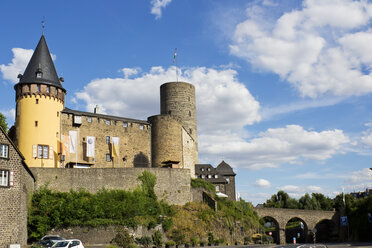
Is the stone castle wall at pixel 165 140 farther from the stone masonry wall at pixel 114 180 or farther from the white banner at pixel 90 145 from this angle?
the white banner at pixel 90 145

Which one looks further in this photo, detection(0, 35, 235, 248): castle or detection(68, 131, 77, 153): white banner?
detection(68, 131, 77, 153): white banner

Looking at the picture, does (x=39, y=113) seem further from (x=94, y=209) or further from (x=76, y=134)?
(x=94, y=209)

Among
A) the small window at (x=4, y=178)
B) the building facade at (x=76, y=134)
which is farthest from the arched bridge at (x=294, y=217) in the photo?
the small window at (x=4, y=178)

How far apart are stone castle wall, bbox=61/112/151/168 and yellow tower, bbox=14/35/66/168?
95.8 inches

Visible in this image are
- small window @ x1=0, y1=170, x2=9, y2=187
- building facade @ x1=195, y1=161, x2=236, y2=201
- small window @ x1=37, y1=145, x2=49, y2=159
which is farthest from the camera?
building facade @ x1=195, y1=161, x2=236, y2=201

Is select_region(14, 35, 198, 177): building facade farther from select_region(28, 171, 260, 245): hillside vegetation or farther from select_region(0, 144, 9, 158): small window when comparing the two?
select_region(0, 144, 9, 158): small window

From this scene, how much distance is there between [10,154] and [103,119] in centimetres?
2059

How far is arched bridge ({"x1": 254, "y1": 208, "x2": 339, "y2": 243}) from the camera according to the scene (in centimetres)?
6744

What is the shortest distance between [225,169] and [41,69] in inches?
1744

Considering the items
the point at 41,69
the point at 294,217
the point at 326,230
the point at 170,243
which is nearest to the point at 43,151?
the point at 41,69

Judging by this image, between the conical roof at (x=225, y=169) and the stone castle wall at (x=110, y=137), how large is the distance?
26988mm

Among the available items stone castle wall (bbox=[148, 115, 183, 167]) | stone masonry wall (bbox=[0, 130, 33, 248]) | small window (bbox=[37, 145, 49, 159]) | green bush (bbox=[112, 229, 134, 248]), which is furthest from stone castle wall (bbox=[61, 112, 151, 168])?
green bush (bbox=[112, 229, 134, 248])

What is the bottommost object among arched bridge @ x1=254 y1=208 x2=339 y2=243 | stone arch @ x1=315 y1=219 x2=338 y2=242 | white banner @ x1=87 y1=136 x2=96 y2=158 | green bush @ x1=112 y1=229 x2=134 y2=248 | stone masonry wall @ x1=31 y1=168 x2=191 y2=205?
stone arch @ x1=315 y1=219 x2=338 y2=242

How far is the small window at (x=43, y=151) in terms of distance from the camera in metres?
43.8
